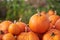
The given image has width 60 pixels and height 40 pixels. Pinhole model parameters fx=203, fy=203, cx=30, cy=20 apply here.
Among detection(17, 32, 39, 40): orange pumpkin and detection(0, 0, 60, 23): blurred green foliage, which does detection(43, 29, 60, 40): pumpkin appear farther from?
detection(0, 0, 60, 23): blurred green foliage

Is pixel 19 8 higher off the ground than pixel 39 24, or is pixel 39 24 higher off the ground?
pixel 39 24

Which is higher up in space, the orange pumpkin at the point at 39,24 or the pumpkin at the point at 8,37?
the orange pumpkin at the point at 39,24

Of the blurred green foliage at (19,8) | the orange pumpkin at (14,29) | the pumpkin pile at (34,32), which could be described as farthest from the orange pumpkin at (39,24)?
the blurred green foliage at (19,8)

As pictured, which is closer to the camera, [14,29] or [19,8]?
[14,29]

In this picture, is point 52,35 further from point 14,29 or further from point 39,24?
point 14,29

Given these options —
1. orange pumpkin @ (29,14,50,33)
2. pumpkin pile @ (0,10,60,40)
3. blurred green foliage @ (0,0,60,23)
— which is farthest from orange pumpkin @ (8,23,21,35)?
blurred green foliage @ (0,0,60,23)

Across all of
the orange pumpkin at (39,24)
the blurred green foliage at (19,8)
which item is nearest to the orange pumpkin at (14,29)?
the orange pumpkin at (39,24)

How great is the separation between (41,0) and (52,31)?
3.24m

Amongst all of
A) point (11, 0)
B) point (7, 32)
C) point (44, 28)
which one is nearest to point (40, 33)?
point (44, 28)

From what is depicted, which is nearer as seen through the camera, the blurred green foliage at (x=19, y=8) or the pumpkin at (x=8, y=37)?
the pumpkin at (x=8, y=37)

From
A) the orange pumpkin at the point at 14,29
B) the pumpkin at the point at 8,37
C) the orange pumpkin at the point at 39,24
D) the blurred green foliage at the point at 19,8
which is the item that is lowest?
the blurred green foliage at the point at 19,8

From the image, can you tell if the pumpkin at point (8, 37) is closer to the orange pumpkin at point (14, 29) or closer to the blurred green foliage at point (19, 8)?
the orange pumpkin at point (14, 29)

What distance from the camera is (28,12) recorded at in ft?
13.9

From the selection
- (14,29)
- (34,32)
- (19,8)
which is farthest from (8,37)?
(19,8)
